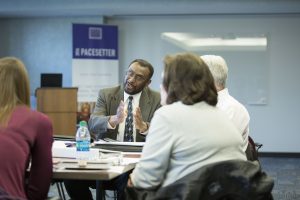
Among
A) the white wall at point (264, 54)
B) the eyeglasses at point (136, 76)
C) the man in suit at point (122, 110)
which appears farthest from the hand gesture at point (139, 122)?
the white wall at point (264, 54)

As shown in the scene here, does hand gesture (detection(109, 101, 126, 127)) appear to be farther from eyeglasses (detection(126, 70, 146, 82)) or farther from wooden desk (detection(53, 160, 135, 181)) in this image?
wooden desk (detection(53, 160, 135, 181))

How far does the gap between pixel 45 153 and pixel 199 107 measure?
0.73 m

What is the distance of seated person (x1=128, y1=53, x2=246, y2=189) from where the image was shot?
198 centimetres

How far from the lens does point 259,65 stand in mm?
8320

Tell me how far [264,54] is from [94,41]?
118 inches

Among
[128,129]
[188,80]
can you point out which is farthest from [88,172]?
[128,129]

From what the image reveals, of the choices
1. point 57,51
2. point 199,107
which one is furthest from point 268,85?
point 199,107

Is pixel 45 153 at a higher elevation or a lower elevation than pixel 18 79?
lower

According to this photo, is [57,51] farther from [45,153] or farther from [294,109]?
[45,153]

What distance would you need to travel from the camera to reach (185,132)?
1.98 meters

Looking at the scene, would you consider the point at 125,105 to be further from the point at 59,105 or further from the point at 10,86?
the point at 59,105

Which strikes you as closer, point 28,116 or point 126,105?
point 28,116

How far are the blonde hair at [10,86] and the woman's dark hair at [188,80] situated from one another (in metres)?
0.65

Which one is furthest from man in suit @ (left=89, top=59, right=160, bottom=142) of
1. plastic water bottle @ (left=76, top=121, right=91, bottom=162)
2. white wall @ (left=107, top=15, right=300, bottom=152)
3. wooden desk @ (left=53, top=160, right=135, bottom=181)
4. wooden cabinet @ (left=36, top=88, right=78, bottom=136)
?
white wall @ (left=107, top=15, right=300, bottom=152)
